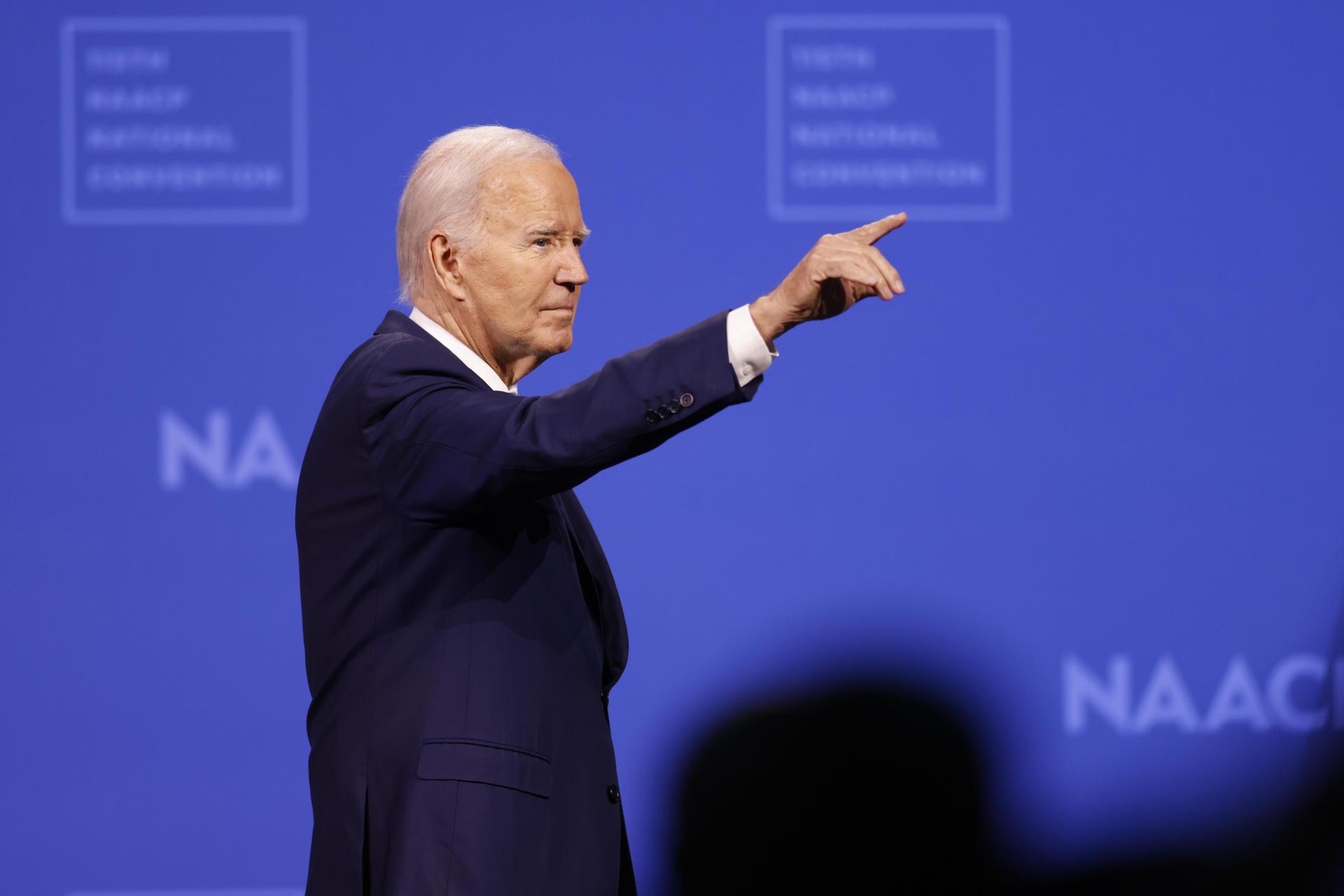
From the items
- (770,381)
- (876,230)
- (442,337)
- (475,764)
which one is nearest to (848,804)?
(770,381)

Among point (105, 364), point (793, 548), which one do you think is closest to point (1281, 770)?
point (793, 548)

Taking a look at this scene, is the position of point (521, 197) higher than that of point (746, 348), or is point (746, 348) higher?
point (521, 197)

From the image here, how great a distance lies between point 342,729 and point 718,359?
62 centimetres

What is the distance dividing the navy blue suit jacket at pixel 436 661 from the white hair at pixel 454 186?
11 centimetres

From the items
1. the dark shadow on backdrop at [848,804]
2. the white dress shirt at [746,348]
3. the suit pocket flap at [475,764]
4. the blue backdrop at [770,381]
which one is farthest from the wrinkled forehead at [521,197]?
the dark shadow on backdrop at [848,804]

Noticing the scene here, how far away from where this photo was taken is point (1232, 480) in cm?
241

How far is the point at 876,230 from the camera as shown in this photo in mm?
1284

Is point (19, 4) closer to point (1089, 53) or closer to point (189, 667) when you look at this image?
point (189, 667)

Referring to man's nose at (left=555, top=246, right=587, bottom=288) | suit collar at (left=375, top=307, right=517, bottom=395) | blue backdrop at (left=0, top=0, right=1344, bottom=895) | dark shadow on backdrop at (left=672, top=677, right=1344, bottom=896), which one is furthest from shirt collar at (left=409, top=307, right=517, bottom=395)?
dark shadow on backdrop at (left=672, top=677, right=1344, bottom=896)

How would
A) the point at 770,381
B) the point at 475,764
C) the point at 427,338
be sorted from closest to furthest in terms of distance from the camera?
the point at 475,764, the point at 427,338, the point at 770,381

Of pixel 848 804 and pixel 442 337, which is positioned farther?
pixel 848 804

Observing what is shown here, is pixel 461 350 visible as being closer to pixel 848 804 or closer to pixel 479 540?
pixel 479 540

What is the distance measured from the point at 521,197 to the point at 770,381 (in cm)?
92

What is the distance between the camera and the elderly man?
1207 millimetres
